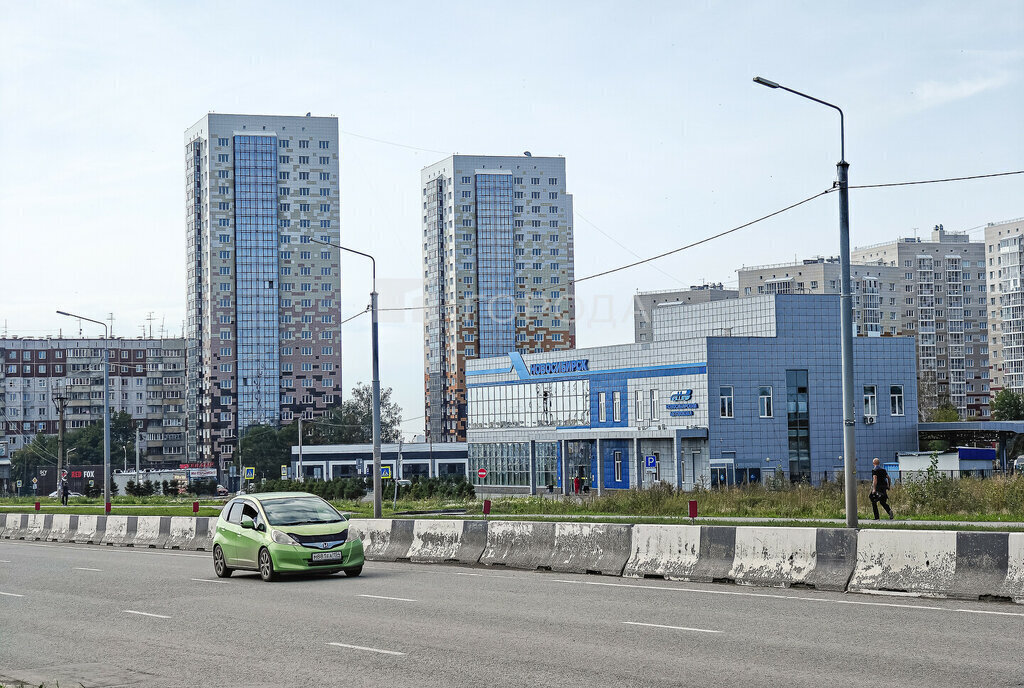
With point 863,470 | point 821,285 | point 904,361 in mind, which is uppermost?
point 821,285

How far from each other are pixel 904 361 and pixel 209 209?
102 meters

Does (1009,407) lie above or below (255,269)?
below

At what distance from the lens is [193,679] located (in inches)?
408

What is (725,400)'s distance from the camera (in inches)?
3022

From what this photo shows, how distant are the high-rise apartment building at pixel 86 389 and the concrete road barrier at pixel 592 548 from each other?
534ft

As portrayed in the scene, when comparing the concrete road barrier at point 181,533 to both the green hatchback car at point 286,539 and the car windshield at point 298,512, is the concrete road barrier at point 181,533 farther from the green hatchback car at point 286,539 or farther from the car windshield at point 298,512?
the car windshield at point 298,512

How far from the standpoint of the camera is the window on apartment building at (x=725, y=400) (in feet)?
251

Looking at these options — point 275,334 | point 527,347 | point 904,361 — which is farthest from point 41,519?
point 527,347

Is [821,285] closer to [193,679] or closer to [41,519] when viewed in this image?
[41,519]

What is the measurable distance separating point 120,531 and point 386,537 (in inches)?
513

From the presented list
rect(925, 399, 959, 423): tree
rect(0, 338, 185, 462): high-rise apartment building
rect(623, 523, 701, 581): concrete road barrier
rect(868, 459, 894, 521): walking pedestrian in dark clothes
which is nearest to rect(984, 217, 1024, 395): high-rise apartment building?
rect(925, 399, 959, 423): tree

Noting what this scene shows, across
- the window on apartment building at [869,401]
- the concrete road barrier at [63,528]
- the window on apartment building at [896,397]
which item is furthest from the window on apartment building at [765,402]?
the concrete road barrier at [63,528]

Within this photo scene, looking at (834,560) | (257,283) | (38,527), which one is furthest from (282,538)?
(257,283)

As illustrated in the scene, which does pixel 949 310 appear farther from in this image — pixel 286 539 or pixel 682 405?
pixel 286 539
